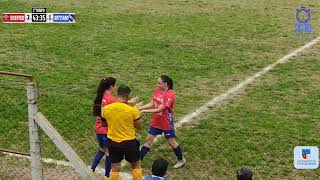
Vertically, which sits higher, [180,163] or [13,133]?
[13,133]

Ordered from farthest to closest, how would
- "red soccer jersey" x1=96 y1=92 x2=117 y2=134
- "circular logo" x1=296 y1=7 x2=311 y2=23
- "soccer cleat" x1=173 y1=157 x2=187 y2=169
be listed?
"circular logo" x1=296 y1=7 x2=311 y2=23 < "soccer cleat" x1=173 y1=157 x2=187 y2=169 < "red soccer jersey" x1=96 y1=92 x2=117 y2=134

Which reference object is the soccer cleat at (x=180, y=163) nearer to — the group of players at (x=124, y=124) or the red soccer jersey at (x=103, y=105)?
the group of players at (x=124, y=124)

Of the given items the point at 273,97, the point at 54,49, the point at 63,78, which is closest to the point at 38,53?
the point at 54,49

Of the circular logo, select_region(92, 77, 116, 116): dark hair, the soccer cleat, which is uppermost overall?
the circular logo

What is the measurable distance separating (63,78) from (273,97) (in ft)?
19.6

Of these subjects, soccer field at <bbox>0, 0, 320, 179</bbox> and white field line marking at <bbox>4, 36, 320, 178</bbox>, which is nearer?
white field line marking at <bbox>4, 36, 320, 178</bbox>

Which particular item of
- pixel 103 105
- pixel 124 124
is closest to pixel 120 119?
pixel 124 124

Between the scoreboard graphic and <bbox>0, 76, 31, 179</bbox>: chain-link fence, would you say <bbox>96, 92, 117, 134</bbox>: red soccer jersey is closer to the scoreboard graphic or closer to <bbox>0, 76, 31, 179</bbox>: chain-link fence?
<bbox>0, 76, 31, 179</bbox>: chain-link fence

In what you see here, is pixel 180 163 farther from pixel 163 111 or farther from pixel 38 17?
pixel 38 17

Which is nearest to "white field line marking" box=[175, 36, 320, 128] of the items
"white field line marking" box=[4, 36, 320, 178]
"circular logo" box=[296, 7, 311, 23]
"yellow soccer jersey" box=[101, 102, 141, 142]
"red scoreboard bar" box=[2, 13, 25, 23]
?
"white field line marking" box=[4, 36, 320, 178]

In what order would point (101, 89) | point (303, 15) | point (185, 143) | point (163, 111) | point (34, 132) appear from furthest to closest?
point (303, 15) < point (185, 143) < point (163, 111) < point (101, 89) < point (34, 132)

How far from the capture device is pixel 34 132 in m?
7.56

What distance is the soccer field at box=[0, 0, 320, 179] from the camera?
10703 mm

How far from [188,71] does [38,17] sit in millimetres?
9936
